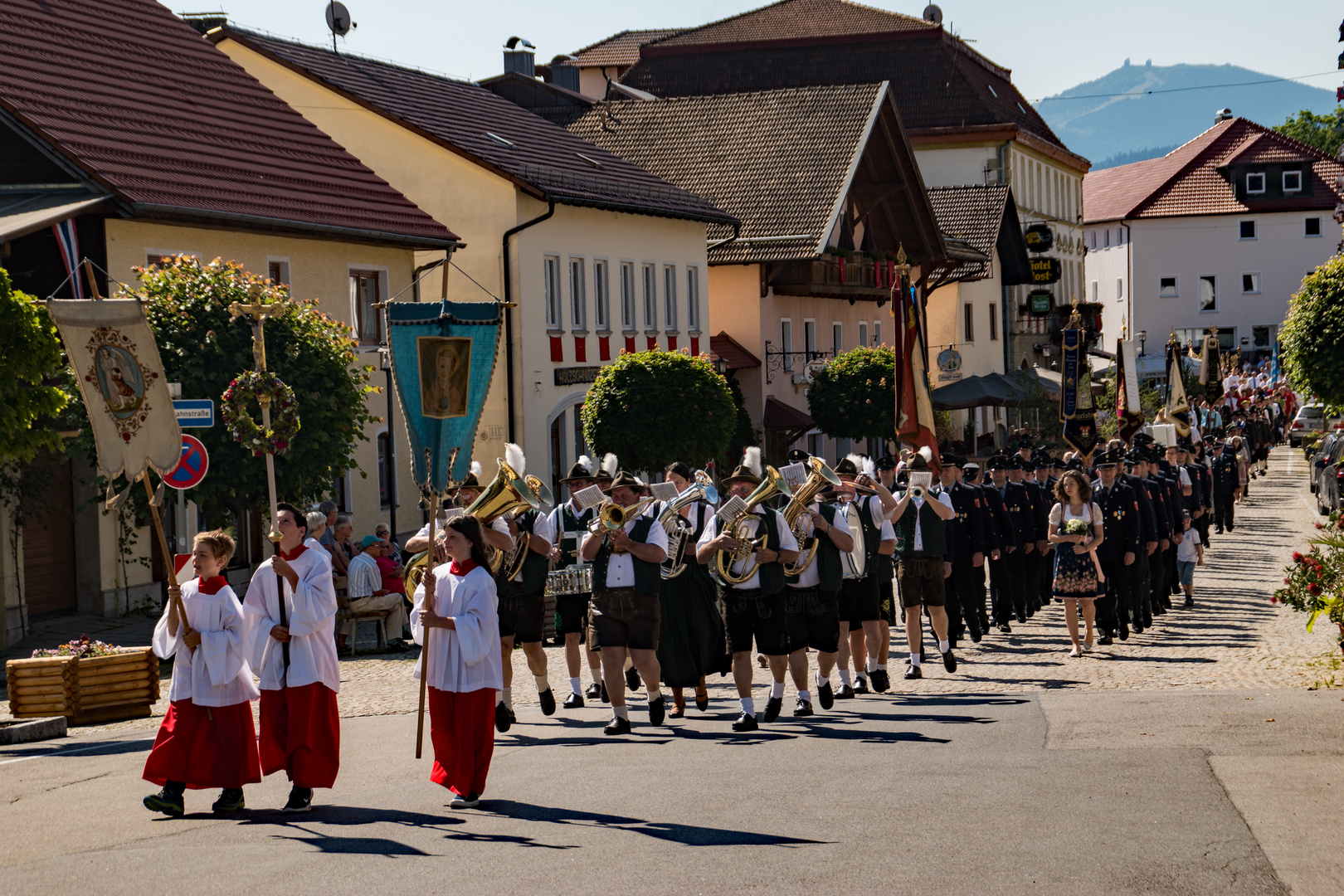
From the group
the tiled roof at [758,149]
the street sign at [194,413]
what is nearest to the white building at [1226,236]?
the tiled roof at [758,149]

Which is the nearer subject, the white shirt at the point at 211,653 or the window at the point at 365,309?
the white shirt at the point at 211,653

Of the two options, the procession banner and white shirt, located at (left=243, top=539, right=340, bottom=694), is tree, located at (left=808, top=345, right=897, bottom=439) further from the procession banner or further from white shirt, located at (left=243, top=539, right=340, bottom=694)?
white shirt, located at (left=243, top=539, right=340, bottom=694)

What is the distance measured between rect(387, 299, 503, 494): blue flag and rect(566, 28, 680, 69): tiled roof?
51.3m

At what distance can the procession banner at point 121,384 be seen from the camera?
11.4 m

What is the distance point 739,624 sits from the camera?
1250 cm

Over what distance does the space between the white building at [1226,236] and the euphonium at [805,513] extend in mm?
74162

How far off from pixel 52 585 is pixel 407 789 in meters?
12.3

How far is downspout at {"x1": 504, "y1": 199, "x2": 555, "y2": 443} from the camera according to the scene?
31.0 metres

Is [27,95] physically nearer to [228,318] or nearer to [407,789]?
[228,318]

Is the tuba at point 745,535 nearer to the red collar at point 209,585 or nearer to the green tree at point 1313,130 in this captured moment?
the red collar at point 209,585

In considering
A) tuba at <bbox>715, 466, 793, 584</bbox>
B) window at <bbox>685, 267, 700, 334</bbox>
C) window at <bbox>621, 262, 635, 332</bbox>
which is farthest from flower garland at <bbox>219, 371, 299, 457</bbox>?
window at <bbox>685, 267, 700, 334</bbox>

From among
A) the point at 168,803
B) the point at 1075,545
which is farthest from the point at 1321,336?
the point at 168,803

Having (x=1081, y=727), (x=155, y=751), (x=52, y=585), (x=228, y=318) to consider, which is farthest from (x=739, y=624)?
(x=52, y=585)

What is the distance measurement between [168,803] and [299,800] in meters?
0.68
